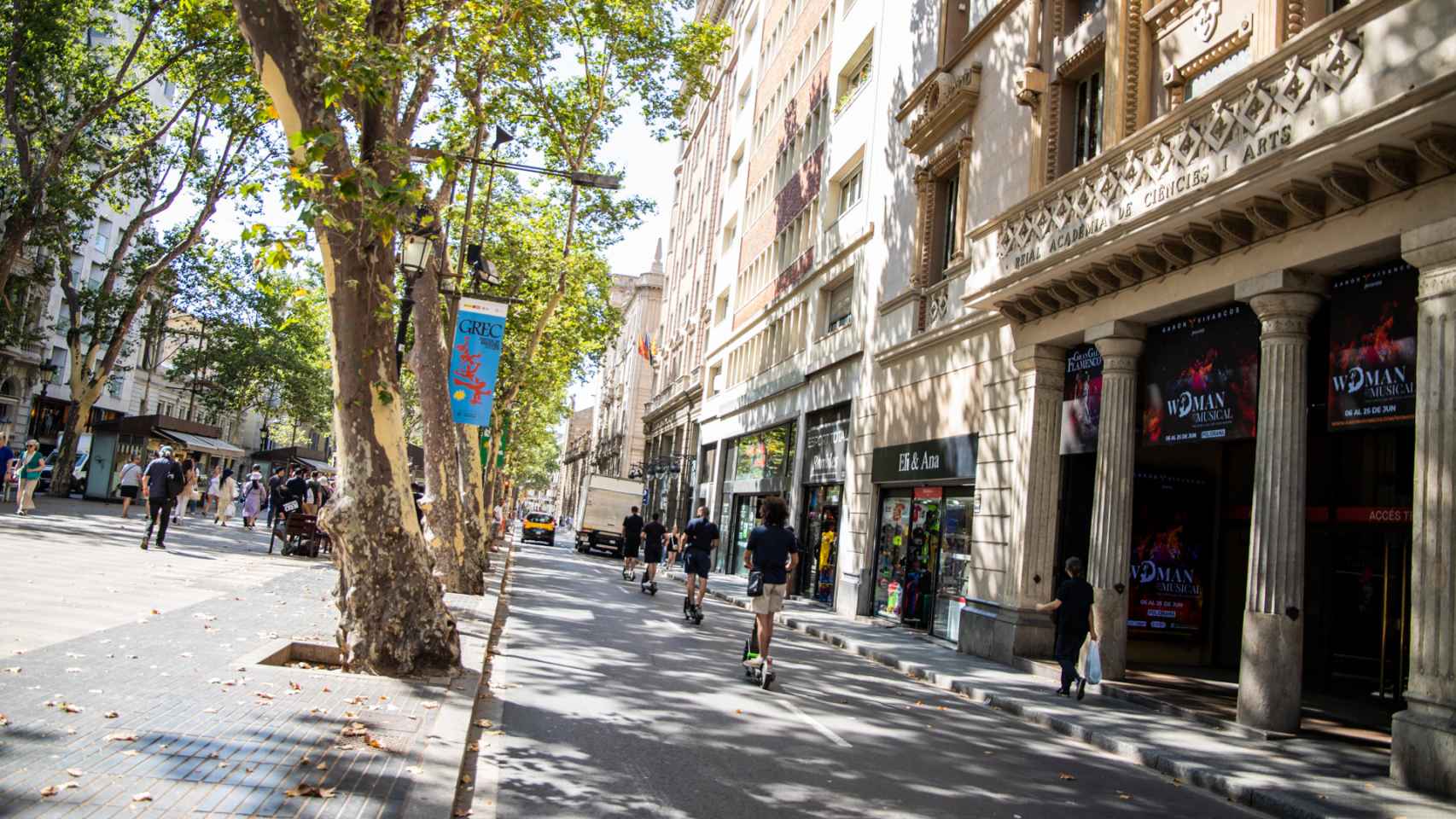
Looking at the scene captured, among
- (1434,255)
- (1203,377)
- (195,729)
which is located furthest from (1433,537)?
(195,729)

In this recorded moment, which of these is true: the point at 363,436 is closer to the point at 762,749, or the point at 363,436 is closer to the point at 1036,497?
the point at 762,749

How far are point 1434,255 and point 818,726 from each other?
21.9 feet

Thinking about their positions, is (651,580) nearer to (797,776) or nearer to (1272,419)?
(1272,419)

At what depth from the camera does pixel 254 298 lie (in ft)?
155

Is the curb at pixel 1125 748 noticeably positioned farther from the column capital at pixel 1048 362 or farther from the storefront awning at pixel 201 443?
the storefront awning at pixel 201 443

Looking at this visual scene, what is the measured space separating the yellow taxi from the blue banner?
35.7 meters

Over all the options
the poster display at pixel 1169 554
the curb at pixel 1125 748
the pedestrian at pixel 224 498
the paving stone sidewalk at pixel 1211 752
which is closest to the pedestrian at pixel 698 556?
the curb at pixel 1125 748

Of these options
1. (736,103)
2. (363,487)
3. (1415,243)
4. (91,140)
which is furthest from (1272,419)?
(736,103)

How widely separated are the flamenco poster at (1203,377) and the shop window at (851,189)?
13.9 m

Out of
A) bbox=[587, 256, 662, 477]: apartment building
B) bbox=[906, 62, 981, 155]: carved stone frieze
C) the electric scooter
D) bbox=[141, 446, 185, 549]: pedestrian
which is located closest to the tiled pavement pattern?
the electric scooter

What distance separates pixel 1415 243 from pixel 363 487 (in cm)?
934

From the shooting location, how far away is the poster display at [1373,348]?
29.7 ft

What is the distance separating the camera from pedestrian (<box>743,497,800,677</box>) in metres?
10.4

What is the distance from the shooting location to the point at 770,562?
10703mm
